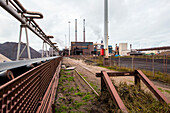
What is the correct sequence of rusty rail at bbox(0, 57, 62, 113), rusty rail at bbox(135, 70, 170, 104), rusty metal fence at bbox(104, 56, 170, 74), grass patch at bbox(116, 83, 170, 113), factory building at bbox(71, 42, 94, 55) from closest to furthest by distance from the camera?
rusty rail at bbox(0, 57, 62, 113) < grass patch at bbox(116, 83, 170, 113) < rusty rail at bbox(135, 70, 170, 104) < rusty metal fence at bbox(104, 56, 170, 74) < factory building at bbox(71, 42, 94, 55)

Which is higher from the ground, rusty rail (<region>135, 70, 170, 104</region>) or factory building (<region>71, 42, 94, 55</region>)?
factory building (<region>71, 42, 94, 55</region>)

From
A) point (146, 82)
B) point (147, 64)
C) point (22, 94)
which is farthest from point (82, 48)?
point (22, 94)

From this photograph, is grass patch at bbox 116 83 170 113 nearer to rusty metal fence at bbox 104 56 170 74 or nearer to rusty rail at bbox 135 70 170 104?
rusty rail at bbox 135 70 170 104

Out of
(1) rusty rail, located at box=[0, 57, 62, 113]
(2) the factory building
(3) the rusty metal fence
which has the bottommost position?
(3) the rusty metal fence

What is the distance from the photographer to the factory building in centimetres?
5522

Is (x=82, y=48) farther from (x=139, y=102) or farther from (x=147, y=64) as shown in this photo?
(x=139, y=102)

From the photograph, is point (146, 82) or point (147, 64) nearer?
point (146, 82)

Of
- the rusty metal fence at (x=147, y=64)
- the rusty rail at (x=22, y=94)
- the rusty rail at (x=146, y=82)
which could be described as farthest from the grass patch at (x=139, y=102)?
the rusty metal fence at (x=147, y=64)

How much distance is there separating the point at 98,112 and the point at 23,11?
356cm

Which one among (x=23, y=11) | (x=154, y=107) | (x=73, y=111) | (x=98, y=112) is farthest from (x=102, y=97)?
(x=23, y=11)

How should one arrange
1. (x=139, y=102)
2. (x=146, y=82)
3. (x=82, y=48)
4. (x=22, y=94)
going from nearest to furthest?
(x=22, y=94)
(x=139, y=102)
(x=146, y=82)
(x=82, y=48)

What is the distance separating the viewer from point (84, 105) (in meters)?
3.15

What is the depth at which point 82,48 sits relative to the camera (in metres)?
58.2

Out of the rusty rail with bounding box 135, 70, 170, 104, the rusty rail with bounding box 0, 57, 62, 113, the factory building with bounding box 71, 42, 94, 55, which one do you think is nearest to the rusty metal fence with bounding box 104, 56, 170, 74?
the rusty rail with bounding box 135, 70, 170, 104
